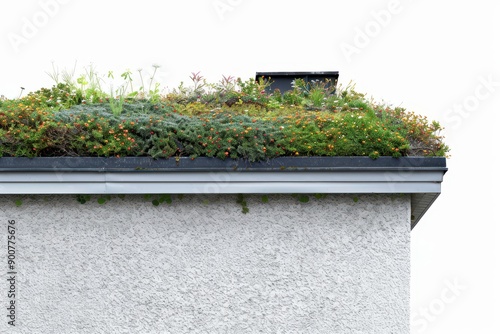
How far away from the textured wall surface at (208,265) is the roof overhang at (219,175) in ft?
0.92

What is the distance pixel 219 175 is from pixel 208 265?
0.96 m

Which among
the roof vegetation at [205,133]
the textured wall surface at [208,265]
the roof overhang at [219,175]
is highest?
the roof vegetation at [205,133]

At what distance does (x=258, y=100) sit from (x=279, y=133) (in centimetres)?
196

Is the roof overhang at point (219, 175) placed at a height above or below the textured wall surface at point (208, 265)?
above

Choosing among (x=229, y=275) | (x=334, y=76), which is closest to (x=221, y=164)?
(x=229, y=275)

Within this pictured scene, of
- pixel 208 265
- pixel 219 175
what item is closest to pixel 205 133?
pixel 219 175

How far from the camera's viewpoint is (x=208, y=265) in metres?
6.64

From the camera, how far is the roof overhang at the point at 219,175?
21.0 ft

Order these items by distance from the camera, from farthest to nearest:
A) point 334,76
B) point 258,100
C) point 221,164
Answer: point 334,76 < point 258,100 < point 221,164

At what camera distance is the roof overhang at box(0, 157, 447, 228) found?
6.41 meters

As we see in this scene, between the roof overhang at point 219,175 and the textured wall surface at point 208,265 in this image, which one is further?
the textured wall surface at point 208,265

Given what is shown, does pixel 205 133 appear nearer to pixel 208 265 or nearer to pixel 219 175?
pixel 219 175

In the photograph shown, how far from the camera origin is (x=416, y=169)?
21.3ft

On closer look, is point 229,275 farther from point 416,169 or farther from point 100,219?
point 416,169
